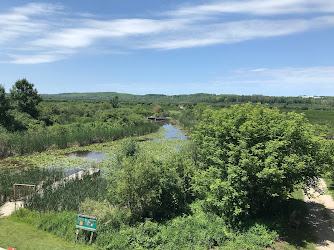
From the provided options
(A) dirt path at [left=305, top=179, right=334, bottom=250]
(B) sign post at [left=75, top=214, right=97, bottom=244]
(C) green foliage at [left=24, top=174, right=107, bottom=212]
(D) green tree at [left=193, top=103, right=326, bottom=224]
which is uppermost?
(D) green tree at [left=193, top=103, right=326, bottom=224]

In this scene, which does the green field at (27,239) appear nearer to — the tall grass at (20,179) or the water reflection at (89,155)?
the tall grass at (20,179)

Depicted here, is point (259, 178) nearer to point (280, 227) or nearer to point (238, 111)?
point (280, 227)

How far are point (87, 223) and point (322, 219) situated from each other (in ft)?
39.3

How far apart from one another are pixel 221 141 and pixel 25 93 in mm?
43011

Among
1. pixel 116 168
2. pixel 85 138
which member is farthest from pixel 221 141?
pixel 85 138

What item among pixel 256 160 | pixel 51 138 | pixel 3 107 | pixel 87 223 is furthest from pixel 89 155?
pixel 256 160

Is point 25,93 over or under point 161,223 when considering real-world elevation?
over

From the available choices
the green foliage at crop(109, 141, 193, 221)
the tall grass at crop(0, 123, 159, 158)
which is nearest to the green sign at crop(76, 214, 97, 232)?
the green foliage at crop(109, 141, 193, 221)

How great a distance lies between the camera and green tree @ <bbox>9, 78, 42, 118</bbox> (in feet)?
142

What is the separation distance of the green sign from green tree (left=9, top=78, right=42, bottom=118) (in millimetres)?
40492

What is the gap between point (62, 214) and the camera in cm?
1190

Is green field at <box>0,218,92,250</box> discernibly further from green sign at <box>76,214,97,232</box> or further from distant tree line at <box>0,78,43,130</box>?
distant tree line at <box>0,78,43,130</box>

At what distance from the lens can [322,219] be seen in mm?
12844

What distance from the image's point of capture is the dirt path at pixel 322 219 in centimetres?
1087
